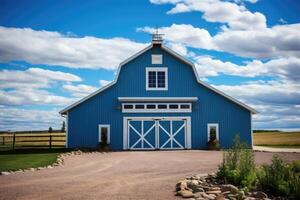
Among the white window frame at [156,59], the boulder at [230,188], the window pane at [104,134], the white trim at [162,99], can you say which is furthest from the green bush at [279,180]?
the white window frame at [156,59]

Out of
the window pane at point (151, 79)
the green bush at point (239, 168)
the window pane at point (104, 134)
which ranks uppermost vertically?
the window pane at point (151, 79)

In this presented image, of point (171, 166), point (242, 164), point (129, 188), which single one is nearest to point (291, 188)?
point (242, 164)

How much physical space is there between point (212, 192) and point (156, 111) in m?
18.6

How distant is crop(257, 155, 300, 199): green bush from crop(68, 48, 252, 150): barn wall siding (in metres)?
17.1

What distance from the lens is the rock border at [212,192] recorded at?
8953 millimetres

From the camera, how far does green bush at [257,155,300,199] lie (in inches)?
380

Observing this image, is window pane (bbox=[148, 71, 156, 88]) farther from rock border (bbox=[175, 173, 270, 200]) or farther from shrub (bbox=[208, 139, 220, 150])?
rock border (bbox=[175, 173, 270, 200])

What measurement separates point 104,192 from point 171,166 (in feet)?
20.6

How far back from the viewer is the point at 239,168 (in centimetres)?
1091

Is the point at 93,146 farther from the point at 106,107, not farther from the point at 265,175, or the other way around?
the point at 265,175

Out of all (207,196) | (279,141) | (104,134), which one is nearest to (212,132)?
(104,134)

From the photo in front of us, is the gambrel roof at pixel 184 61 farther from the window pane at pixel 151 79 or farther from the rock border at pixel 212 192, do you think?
the rock border at pixel 212 192

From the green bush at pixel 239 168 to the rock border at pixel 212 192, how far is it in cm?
41

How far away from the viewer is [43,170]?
48.7 ft
